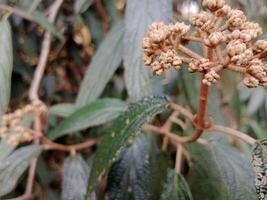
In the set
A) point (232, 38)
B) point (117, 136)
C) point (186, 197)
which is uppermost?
point (232, 38)

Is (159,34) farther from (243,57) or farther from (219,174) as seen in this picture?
(219,174)

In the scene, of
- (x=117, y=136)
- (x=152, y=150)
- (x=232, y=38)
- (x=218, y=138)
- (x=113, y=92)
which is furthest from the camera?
(x=113, y=92)

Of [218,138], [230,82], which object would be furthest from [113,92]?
[218,138]

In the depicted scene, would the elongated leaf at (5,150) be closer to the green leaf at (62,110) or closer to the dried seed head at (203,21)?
the green leaf at (62,110)

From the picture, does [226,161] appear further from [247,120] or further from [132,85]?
[247,120]

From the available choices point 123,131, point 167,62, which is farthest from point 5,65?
point 167,62


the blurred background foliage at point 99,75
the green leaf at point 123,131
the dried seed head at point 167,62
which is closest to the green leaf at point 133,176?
the blurred background foliage at point 99,75
